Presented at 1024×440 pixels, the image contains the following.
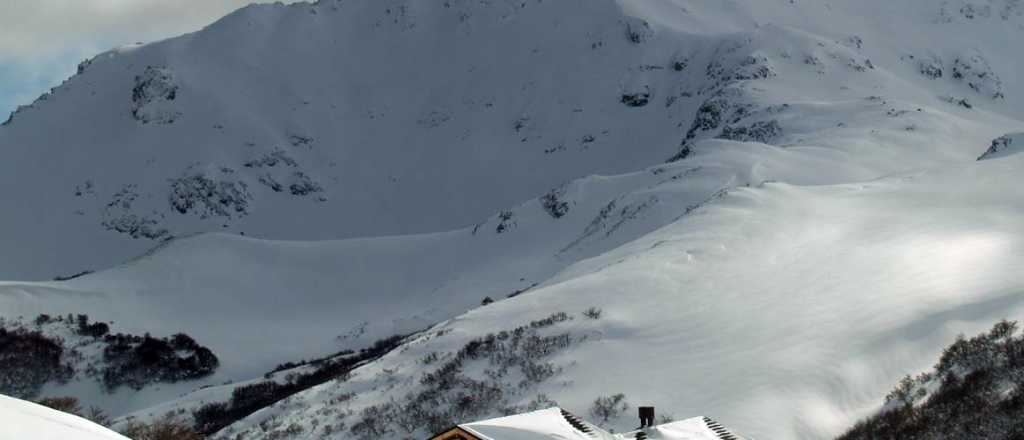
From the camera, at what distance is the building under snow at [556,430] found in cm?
1927

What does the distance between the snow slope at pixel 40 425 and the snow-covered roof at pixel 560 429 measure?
270 inches

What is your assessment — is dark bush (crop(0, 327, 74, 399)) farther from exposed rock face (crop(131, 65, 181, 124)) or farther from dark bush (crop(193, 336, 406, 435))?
exposed rock face (crop(131, 65, 181, 124))

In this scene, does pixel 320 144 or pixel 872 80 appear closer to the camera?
pixel 872 80

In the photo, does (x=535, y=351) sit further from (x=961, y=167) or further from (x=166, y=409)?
(x=961, y=167)

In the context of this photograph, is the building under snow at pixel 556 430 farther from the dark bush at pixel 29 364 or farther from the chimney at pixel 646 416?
the dark bush at pixel 29 364

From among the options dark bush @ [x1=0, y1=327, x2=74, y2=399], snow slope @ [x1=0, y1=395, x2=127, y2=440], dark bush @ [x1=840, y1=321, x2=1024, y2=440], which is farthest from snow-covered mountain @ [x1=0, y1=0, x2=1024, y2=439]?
snow slope @ [x1=0, y1=395, x2=127, y2=440]

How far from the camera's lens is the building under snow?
19.3 meters

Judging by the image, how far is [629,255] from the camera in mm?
53000

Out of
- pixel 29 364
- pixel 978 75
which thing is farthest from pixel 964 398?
pixel 978 75

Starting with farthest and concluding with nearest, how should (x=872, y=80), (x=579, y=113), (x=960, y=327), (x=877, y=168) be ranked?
(x=579, y=113) < (x=872, y=80) < (x=877, y=168) < (x=960, y=327)

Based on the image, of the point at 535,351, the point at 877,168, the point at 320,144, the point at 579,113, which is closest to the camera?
the point at 535,351

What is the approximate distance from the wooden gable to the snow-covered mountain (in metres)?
12.0

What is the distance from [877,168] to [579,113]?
9279 centimetres

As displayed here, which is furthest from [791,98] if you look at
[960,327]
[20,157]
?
[20,157]
